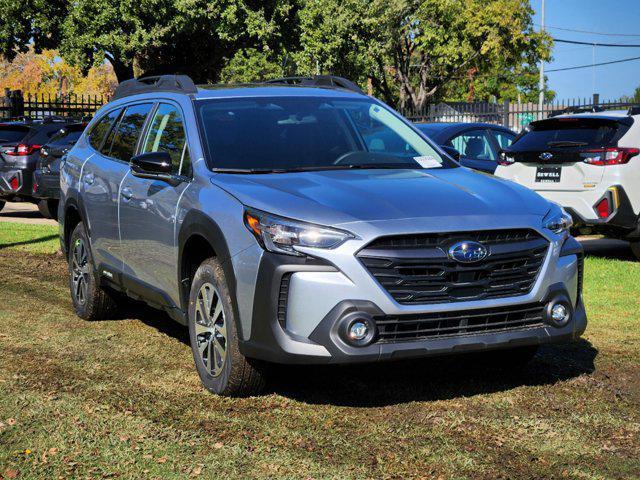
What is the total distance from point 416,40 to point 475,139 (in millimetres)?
38322

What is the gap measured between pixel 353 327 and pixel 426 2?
151 feet

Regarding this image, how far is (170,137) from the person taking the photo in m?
6.52

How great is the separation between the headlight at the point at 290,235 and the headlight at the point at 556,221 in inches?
46.4

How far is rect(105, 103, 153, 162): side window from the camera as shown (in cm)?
721

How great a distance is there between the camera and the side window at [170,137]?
6125mm

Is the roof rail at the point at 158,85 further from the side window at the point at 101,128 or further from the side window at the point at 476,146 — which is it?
the side window at the point at 476,146

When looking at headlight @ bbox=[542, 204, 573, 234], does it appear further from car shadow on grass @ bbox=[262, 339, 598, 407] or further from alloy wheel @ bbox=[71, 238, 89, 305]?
alloy wheel @ bbox=[71, 238, 89, 305]

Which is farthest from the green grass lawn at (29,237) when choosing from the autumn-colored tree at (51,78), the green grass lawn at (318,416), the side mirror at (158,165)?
the autumn-colored tree at (51,78)

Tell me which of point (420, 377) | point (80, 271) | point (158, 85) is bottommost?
point (420, 377)

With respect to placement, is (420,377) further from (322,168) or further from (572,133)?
(572,133)

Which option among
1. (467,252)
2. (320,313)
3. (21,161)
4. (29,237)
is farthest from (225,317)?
(21,161)

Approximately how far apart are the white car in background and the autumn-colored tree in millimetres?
70169

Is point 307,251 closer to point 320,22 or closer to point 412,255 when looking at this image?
point 412,255

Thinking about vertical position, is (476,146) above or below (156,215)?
below
